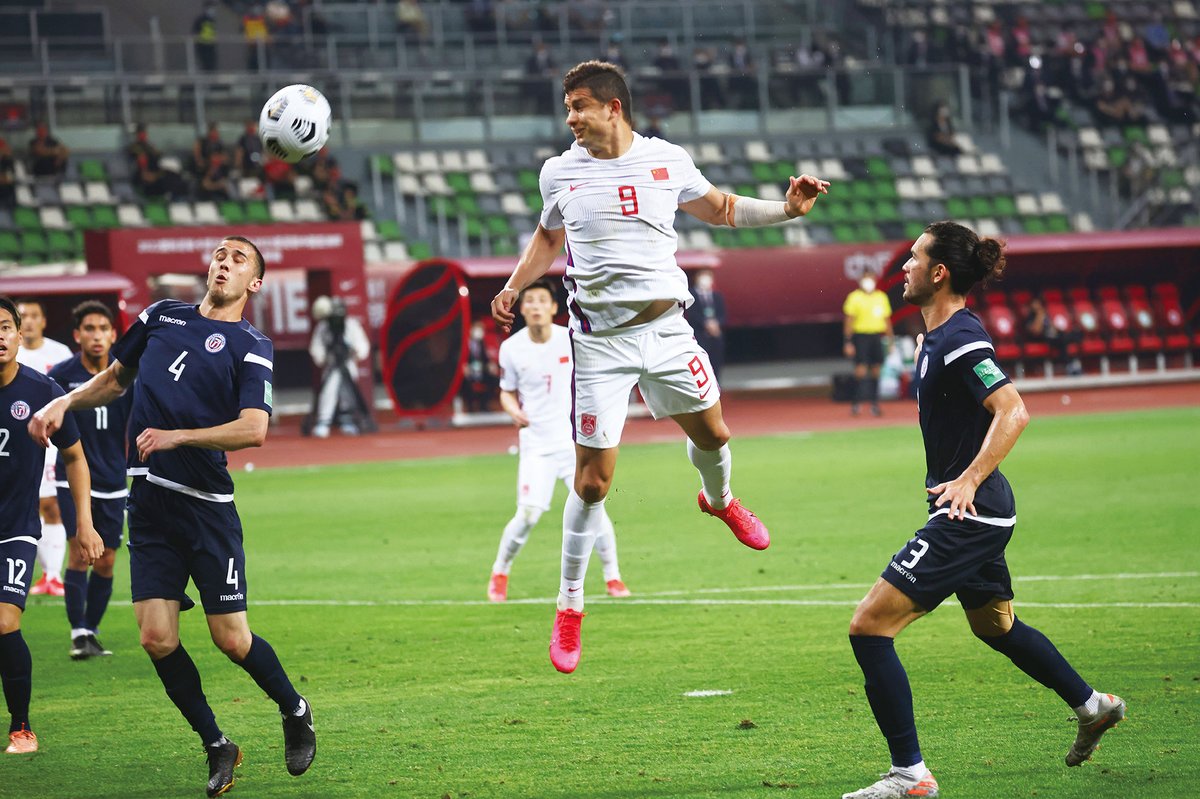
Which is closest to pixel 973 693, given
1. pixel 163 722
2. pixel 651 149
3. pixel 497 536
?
pixel 651 149

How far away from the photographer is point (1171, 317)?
3108 centimetres

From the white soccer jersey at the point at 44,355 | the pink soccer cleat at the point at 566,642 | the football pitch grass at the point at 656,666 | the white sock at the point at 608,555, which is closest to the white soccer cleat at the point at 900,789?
the football pitch grass at the point at 656,666

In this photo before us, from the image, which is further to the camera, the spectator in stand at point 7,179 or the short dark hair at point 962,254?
the spectator in stand at point 7,179

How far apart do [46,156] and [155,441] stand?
25.3 meters

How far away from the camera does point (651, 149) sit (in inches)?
283

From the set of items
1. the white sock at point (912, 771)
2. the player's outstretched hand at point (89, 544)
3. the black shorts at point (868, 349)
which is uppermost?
the player's outstretched hand at point (89, 544)

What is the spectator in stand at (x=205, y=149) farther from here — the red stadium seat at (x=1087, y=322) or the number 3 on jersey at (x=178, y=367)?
the number 3 on jersey at (x=178, y=367)

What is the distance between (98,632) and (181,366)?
15.7 ft

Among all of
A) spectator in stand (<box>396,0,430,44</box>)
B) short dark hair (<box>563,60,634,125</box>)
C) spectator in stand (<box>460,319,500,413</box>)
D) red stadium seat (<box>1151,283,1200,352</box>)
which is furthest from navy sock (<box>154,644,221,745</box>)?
spectator in stand (<box>396,0,430,44</box>)

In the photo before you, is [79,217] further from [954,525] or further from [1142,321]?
[954,525]

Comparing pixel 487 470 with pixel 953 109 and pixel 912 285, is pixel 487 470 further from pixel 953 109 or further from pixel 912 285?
pixel 953 109

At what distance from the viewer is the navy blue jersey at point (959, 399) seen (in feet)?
19.0

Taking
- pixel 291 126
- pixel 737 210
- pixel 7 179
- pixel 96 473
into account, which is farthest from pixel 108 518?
pixel 7 179

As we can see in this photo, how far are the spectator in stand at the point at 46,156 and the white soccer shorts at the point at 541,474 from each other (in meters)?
20.9
